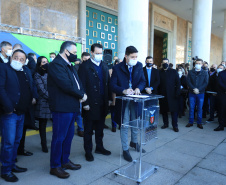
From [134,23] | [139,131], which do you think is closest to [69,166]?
[139,131]

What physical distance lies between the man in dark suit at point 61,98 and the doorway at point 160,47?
17491 millimetres

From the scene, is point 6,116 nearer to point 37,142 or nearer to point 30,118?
point 30,118

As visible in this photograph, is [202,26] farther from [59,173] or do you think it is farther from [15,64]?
[59,173]

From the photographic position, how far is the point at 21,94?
→ 10.5 feet

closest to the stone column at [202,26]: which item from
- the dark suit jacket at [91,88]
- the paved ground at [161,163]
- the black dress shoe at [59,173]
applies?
the paved ground at [161,163]

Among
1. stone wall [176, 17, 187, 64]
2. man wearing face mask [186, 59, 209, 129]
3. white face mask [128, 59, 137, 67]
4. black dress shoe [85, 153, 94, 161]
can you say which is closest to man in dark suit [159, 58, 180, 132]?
man wearing face mask [186, 59, 209, 129]

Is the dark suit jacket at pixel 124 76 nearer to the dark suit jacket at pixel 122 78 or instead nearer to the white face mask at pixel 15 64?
the dark suit jacket at pixel 122 78

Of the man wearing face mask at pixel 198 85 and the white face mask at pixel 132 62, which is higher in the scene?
the white face mask at pixel 132 62

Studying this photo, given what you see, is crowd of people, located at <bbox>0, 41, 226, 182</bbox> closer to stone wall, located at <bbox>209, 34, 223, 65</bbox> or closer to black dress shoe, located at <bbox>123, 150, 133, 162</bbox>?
black dress shoe, located at <bbox>123, 150, 133, 162</bbox>

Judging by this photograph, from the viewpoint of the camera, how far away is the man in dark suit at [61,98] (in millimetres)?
2963

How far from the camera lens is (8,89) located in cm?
296

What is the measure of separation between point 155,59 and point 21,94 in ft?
62.4

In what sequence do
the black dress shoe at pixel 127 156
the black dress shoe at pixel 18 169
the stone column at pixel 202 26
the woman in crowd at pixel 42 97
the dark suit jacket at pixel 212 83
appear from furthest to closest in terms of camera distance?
1. the stone column at pixel 202 26
2. the dark suit jacket at pixel 212 83
3. the woman in crowd at pixel 42 97
4. the black dress shoe at pixel 127 156
5. the black dress shoe at pixel 18 169

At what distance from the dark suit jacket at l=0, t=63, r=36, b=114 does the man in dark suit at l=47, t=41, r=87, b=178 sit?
0.46 m
